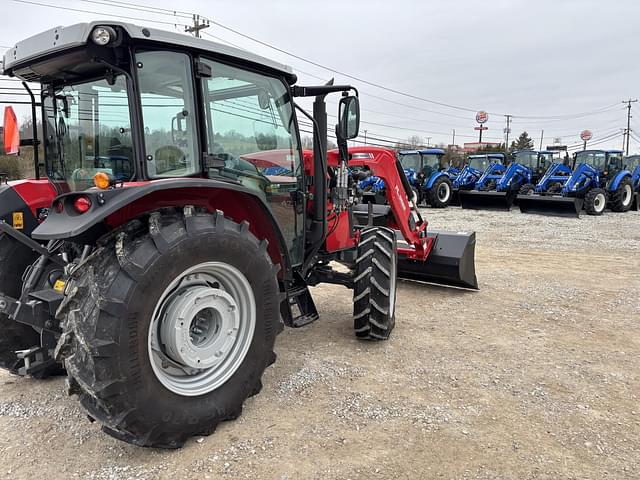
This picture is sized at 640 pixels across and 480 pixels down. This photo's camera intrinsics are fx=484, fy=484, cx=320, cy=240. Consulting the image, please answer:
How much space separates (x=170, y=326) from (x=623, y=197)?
18023mm

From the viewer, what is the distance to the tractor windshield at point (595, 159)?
17.1 m

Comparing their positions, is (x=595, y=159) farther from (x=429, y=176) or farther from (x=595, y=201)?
(x=429, y=176)

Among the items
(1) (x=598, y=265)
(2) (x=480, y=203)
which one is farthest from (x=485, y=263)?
(2) (x=480, y=203)

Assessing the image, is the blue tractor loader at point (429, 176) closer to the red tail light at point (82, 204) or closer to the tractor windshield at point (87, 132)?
the tractor windshield at point (87, 132)

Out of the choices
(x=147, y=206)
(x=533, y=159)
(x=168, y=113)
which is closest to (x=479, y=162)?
(x=533, y=159)

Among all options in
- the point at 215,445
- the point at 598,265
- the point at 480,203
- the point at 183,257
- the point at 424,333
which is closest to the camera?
the point at 183,257

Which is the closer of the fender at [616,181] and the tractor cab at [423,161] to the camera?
the fender at [616,181]

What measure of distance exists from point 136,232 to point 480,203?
16.1m

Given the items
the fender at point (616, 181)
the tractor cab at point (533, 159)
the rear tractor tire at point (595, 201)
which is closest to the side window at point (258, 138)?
the rear tractor tire at point (595, 201)

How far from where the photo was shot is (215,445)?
268 centimetres

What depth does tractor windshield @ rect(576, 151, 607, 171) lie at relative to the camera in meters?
17.1

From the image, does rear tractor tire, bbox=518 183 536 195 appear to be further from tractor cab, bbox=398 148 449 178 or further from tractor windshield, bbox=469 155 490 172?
tractor cab, bbox=398 148 449 178

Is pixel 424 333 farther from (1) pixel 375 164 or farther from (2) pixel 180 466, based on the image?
(2) pixel 180 466

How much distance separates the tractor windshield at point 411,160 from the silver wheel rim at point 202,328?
17.2 meters
